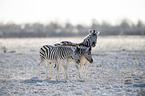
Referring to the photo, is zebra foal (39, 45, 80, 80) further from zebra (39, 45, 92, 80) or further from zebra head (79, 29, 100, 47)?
zebra head (79, 29, 100, 47)

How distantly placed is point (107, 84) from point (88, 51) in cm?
205

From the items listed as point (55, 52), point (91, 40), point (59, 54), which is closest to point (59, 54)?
point (59, 54)

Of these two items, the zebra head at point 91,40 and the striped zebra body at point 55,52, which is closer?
the striped zebra body at point 55,52

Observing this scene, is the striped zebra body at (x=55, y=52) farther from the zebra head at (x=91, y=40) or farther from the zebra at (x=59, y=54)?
the zebra head at (x=91, y=40)

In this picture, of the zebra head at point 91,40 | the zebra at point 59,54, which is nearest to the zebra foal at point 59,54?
the zebra at point 59,54

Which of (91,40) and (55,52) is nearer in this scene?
(55,52)

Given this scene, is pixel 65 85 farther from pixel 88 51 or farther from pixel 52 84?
pixel 88 51

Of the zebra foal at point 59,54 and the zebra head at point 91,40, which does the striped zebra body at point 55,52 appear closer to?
the zebra foal at point 59,54

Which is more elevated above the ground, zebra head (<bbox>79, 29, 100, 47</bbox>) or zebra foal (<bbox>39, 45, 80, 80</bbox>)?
zebra head (<bbox>79, 29, 100, 47</bbox>)

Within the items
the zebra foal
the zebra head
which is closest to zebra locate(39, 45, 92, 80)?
the zebra foal

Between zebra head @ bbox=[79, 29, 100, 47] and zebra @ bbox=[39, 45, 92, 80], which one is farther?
zebra head @ bbox=[79, 29, 100, 47]

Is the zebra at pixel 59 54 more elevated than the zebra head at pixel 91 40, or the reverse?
the zebra head at pixel 91 40

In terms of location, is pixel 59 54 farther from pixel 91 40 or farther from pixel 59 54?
pixel 91 40

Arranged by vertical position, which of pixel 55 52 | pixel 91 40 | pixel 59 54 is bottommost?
pixel 59 54
